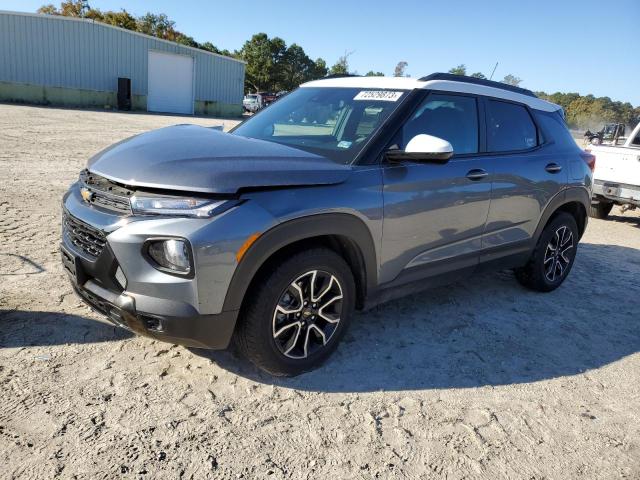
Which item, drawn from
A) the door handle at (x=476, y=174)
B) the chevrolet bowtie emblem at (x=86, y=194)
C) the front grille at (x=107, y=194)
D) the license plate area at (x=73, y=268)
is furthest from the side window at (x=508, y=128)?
the license plate area at (x=73, y=268)

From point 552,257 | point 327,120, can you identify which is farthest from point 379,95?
point 552,257

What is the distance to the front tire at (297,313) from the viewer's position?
9.12 ft

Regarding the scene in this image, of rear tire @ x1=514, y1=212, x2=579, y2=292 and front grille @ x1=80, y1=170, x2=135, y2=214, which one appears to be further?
rear tire @ x1=514, y1=212, x2=579, y2=292

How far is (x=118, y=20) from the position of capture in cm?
4894

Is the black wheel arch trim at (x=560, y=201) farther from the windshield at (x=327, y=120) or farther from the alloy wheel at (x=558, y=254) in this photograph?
the windshield at (x=327, y=120)

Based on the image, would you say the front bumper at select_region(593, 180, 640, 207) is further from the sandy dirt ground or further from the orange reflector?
the orange reflector

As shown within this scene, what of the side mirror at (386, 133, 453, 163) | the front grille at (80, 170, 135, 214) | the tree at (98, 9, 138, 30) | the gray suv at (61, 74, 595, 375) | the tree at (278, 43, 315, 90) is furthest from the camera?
the tree at (278, 43, 315, 90)

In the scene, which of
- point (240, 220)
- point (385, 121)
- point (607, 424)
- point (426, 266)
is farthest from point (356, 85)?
point (607, 424)

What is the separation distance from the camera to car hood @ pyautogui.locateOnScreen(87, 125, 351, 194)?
8.43 ft

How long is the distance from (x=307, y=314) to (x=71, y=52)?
28.6m

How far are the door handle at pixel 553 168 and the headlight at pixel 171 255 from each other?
11.2ft

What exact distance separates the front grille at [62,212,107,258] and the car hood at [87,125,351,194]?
30 centimetres

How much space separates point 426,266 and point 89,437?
235 cm

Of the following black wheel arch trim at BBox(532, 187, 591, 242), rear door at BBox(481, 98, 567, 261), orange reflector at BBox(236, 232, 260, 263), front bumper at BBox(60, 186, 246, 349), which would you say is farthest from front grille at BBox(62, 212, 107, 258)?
black wheel arch trim at BBox(532, 187, 591, 242)
